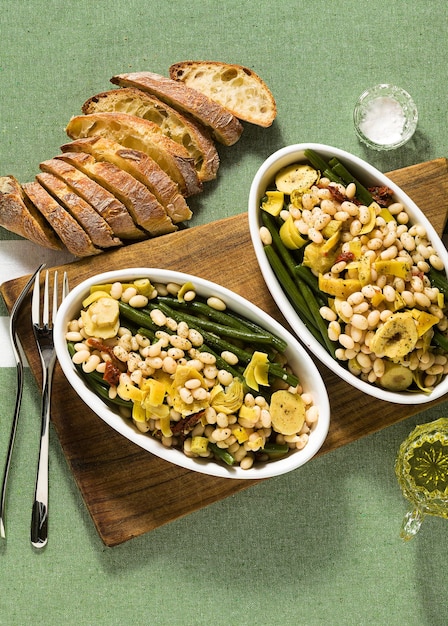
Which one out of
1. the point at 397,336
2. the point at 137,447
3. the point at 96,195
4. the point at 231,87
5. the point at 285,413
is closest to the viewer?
the point at 397,336

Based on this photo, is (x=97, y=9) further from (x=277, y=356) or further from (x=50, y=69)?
(x=277, y=356)

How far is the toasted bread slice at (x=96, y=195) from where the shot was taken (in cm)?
220

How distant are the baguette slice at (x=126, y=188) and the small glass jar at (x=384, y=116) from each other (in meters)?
0.83

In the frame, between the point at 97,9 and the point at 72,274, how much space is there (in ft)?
3.37

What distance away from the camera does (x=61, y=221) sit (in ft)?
7.23

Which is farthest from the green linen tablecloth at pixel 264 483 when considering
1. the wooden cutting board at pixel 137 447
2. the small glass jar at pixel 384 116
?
the wooden cutting board at pixel 137 447

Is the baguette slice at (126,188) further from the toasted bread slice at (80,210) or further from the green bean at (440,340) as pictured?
the green bean at (440,340)

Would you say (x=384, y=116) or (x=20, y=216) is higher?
(x=384, y=116)

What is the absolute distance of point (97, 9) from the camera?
246cm

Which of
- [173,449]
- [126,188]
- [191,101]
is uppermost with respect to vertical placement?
[191,101]

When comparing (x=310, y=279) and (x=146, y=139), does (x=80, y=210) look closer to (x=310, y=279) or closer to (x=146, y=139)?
(x=146, y=139)

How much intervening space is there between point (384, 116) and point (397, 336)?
95cm

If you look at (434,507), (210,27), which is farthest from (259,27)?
(434,507)

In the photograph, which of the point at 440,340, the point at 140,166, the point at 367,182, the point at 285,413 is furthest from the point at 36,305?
the point at 440,340
